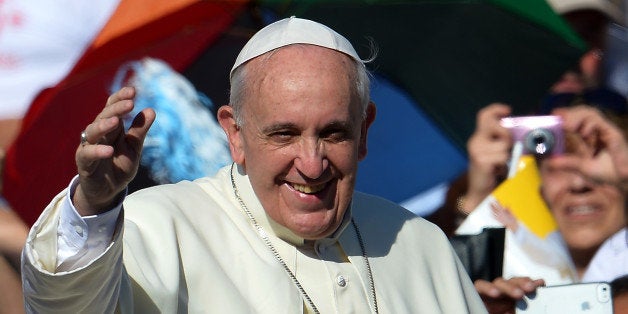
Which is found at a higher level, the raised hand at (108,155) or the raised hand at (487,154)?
the raised hand at (108,155)

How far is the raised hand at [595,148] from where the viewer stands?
6.00 metres

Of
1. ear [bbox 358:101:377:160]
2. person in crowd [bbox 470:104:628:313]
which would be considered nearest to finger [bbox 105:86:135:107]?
ear [bbox 358:101:377:160]

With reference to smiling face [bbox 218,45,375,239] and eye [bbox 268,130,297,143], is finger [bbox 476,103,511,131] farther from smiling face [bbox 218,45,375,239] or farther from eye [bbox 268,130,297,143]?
eye [bbox 268,130,297,143]

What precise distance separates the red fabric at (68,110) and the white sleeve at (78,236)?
2.43 m

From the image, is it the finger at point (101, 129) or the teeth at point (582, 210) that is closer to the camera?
the finger at point (101, 129)

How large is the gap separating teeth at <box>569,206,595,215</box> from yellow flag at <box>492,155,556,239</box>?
111 mm

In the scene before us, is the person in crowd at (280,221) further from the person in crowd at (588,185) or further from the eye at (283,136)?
the person in crowd at (588,185)

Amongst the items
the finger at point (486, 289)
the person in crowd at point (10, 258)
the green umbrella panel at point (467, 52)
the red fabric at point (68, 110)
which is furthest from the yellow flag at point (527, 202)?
the person in crowd at point (10, 258)

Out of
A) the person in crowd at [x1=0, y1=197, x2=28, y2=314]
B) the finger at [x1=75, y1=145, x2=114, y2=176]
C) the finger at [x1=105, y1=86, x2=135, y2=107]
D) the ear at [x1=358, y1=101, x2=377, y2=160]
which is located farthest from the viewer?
the person in crowd at [x1=0, y1=197, x2=28, y2=314]

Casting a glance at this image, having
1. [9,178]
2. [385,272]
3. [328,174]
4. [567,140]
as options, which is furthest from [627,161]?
[9,178]

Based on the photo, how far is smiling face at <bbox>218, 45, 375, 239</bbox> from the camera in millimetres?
4141

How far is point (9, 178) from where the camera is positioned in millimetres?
6039

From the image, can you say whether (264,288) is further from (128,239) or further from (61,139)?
(61,139)

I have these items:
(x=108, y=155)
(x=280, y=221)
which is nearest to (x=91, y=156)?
(x=108, y=155)
